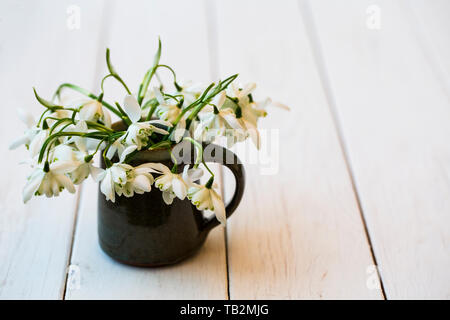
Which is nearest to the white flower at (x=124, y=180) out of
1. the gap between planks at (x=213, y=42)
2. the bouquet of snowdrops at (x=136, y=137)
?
the bouquet of snowdrops at (x=136, y=137)

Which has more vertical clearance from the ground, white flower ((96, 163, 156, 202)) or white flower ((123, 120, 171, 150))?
white flower ((123, 120, 171, 150))

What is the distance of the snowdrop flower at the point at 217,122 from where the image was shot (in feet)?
2.30

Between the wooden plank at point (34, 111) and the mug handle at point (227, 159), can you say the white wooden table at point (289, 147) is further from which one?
the mug handle at point (227, 159)

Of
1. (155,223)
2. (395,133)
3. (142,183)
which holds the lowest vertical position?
(395,133)

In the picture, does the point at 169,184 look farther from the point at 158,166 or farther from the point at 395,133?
the point at 395,133

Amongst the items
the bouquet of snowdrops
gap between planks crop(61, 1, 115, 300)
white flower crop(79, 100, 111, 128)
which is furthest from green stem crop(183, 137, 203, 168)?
gap between planks crop(61, 1, 115, 300)

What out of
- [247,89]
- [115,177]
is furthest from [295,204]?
[115,177]

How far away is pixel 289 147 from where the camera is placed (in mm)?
1073

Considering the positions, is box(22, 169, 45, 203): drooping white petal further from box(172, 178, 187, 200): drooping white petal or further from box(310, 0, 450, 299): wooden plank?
box(310, 0, 450, 299): wooden plank

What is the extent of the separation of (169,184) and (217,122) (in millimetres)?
95

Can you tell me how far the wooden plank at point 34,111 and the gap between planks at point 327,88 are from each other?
1.40 feet

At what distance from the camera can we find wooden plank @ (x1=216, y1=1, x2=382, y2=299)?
0.80 m

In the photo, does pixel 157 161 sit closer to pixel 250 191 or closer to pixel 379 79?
pixel 250 191
